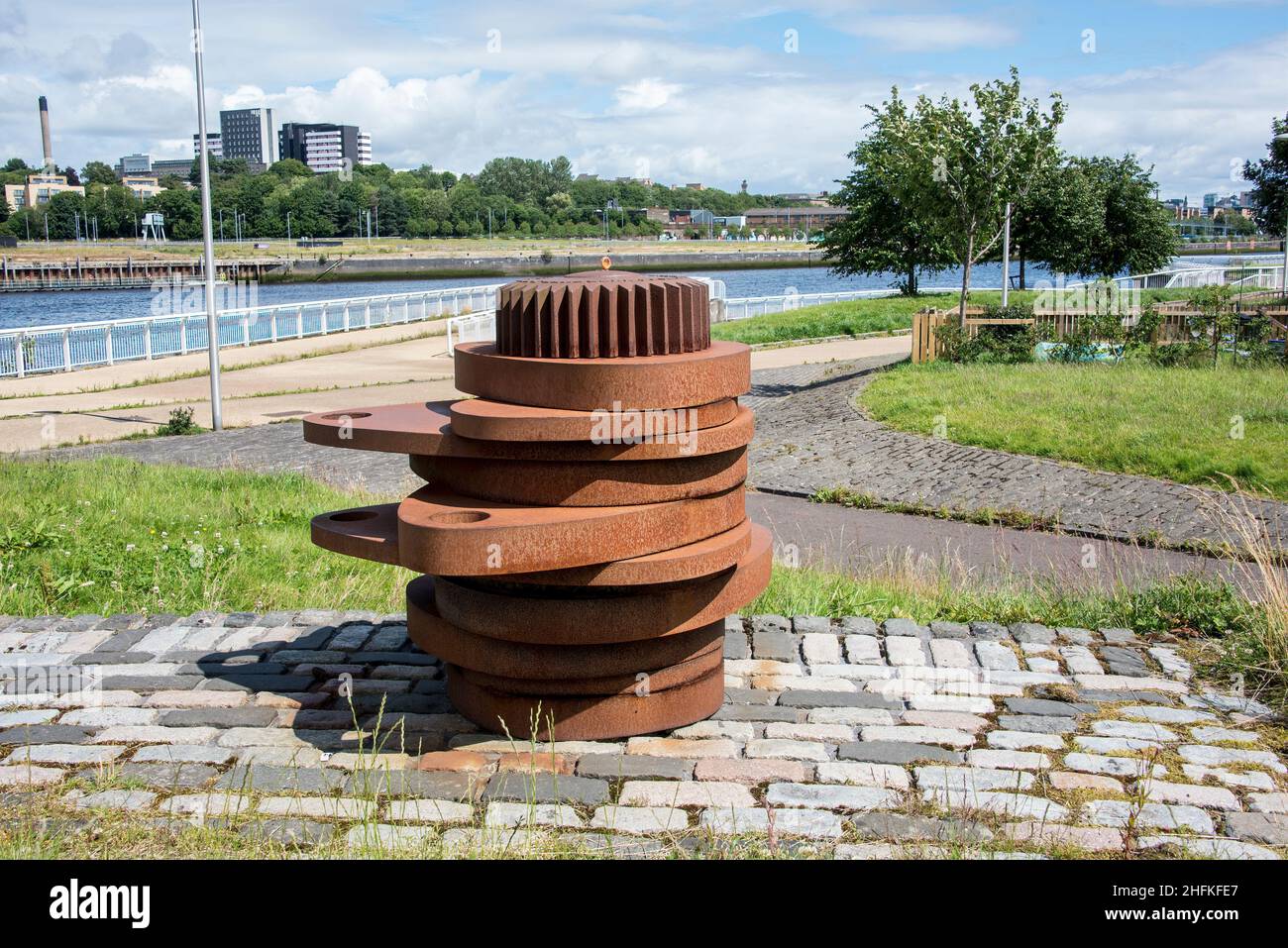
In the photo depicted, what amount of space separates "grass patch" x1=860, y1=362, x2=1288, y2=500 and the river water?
43.1 m

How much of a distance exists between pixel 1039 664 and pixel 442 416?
10.4 ft

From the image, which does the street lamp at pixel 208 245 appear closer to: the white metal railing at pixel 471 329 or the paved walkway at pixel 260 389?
the paved walkway at pixel 260 389

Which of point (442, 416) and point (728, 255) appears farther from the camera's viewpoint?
point (728, 255)

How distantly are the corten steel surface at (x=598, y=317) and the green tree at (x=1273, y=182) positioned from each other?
132 feet

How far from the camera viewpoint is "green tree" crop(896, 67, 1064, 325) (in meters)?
21.8

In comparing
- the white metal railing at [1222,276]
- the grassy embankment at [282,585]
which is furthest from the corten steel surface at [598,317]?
the white metal railing at [1222,276]

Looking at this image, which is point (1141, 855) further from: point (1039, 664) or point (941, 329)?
point (941, 329)

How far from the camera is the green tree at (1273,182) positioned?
129 ft

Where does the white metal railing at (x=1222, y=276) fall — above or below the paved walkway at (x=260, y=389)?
above

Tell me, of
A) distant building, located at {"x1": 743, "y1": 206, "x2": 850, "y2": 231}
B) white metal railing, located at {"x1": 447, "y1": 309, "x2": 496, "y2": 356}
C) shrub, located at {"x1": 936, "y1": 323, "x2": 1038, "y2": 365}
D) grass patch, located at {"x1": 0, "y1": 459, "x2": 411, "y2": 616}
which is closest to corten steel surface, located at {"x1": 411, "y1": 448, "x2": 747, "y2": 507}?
grass patch, located at {"x1": 0, "y1": 459, "x2": 411, "y2": 616}

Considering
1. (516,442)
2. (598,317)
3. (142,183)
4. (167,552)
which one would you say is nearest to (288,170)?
(142,183)

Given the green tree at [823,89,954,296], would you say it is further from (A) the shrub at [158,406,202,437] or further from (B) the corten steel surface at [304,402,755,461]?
(B) the corten steel surface at [304,402,755,461]

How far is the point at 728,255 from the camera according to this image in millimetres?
127375

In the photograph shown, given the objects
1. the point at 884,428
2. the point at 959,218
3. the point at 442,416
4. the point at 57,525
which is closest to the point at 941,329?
the point at 959,218
